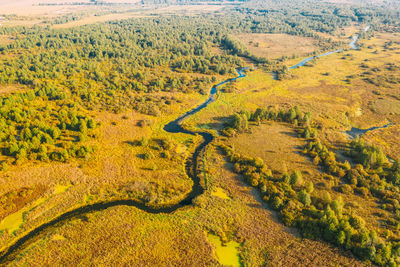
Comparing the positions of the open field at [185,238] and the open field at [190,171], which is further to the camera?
the open field at [190,171]

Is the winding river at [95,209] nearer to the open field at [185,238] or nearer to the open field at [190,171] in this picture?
the open field at [190,171]

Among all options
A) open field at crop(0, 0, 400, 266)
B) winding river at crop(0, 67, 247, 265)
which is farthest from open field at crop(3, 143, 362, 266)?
winding river at crop(0, 67, 247, 265)

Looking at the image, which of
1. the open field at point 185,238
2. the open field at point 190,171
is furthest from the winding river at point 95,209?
the open field at point 185,238

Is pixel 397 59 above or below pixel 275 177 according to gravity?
above

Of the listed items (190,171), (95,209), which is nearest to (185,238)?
(190,171)

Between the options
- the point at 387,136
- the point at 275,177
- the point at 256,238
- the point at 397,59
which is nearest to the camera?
the point at 256,238

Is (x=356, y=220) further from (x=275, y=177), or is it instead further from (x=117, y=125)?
(x=117, y=125)

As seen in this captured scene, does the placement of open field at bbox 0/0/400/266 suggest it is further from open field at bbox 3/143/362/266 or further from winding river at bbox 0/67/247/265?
winding river at bbox 0/67/247/265

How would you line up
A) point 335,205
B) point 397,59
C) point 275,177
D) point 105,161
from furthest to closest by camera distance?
point 397,59 → point 105,161 → point 275,177 → point 335,205

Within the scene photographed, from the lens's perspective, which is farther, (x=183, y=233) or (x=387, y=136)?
(x=387, y=136)

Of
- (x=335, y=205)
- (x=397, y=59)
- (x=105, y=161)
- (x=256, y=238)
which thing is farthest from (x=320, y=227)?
(x=397, y=59)

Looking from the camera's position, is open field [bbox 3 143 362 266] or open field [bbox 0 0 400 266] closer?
open field [bbox 3 143 362 266]
